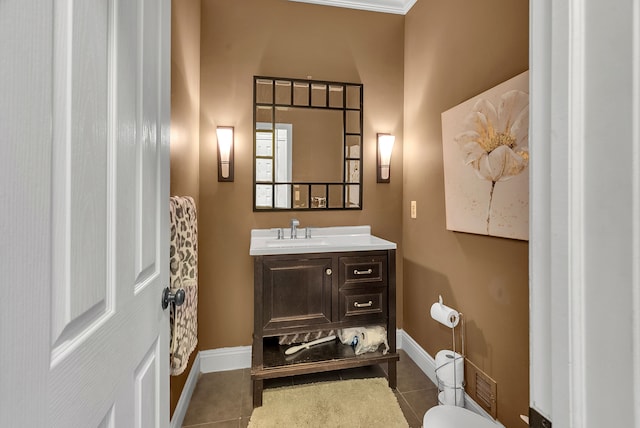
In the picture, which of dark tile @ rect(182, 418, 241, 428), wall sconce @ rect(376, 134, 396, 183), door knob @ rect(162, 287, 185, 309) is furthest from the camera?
wall sconce @ rect(376, 134, 396, 183)

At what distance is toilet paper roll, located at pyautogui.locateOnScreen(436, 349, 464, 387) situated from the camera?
1.70 meters

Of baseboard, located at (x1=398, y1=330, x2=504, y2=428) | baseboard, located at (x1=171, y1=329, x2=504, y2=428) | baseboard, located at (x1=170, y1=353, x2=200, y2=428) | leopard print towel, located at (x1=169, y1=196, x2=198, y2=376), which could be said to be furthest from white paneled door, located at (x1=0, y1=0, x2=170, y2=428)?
baseboard, located at (x1=398, y1=330, x2=504, y2=428)

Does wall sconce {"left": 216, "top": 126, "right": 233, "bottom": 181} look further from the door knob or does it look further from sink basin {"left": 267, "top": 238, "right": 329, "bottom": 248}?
the door knob

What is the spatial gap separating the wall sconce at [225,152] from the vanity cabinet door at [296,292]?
2.57 feet

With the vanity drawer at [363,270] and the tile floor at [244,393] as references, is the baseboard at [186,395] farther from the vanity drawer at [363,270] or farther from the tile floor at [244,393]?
the vanity drawer at [363,270]

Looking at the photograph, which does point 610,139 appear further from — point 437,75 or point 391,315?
point 437,75

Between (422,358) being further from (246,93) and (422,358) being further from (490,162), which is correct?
(246,93)

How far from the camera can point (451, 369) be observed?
172 centimetres

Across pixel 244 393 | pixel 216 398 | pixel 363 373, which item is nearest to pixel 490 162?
pixel 363 373

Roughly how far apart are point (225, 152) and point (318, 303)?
126 cm

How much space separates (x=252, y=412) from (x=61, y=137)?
74.4 inches

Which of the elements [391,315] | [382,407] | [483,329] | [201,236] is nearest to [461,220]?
[483,329]

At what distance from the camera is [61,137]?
1.38 feet

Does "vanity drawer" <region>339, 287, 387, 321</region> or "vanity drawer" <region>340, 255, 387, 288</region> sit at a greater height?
"vanity drawer" <region>340, 255, 387, 288</region>
